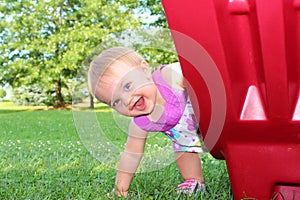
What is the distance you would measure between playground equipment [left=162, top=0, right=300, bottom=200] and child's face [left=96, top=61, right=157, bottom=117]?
45 cm

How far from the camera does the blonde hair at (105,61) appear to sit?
2.20 m

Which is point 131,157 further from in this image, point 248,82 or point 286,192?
point 248,82

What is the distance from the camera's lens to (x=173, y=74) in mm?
2467

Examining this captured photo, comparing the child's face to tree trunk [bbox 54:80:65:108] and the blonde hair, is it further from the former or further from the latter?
tree trunk [bbox 54:80:65:108]

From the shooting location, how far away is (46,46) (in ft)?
60.4

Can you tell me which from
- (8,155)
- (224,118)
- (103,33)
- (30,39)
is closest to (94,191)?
(224,118)

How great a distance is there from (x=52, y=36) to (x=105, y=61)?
16332 millimetres

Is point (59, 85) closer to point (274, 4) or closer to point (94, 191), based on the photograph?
point (94, 191)

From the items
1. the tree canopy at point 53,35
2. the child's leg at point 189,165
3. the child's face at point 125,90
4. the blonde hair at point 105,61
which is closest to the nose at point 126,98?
the child's face at point 125,90

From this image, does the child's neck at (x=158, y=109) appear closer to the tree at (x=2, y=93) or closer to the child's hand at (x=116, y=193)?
the child's hand at (x=116, y=193)

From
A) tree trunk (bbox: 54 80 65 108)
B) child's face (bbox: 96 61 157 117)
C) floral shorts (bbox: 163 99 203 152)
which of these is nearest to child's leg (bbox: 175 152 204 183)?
→ floral shorts (bbox: 163 99 203 152)

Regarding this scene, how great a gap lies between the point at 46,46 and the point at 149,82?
16567 millimetres

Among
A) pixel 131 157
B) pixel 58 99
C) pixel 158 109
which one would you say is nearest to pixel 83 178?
pixel 131 157

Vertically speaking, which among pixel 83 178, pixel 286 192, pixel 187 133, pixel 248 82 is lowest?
pixel 83 178
